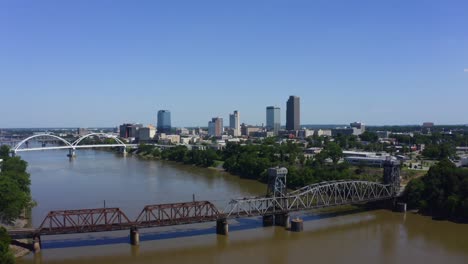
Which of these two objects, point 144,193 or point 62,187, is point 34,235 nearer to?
point 144,193

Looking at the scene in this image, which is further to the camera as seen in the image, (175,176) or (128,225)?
(175,176)

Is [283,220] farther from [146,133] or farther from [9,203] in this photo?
[146,133]

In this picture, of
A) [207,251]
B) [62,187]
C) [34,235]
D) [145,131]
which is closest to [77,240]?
[34,235]

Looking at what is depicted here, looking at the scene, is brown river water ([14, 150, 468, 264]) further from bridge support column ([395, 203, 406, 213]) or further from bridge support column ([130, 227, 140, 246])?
bridge support column ([395, 203, 406, 213])

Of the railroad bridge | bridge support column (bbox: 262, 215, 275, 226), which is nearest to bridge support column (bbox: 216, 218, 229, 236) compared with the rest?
the railroad bridge

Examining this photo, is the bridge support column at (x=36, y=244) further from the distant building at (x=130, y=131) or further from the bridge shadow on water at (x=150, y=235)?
the distant building at (x=130, y=131)

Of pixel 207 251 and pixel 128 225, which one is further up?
pixel 128 225

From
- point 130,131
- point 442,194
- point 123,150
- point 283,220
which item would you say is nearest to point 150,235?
point 283,220
